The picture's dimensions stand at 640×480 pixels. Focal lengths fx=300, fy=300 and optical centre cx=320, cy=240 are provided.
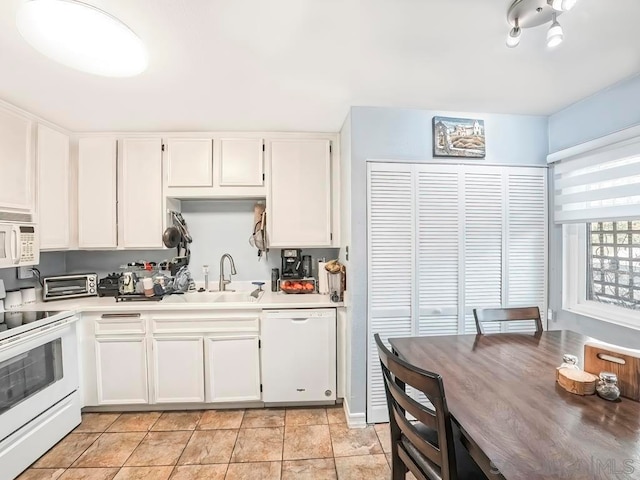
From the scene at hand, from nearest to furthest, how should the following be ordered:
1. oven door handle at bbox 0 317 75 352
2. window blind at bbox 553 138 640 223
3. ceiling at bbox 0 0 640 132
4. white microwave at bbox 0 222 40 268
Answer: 1. ceiling at bbox 0 0 640 132
2. oven door handle at bbox 0 317 75 352
3. window blind at bbox 553 138 640 223
4. white microwave at bbox 0 222 40 268

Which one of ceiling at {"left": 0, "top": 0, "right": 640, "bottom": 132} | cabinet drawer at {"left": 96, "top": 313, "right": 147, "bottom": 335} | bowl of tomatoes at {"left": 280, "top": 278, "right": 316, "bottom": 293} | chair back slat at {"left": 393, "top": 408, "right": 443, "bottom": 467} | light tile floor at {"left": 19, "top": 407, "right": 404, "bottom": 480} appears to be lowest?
light tile floor at {"left": 19, "top": 407, "right": 404, "bottom": 480}

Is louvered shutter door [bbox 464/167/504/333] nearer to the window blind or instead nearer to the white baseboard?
the window blind

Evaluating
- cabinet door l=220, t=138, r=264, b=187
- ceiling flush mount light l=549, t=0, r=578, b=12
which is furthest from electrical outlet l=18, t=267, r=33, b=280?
ceiling flush mount light l=549, t=0, r=578, b=12

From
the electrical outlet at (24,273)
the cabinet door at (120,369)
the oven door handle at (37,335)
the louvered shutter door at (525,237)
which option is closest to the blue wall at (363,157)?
the louvered shutter door at (525,237)

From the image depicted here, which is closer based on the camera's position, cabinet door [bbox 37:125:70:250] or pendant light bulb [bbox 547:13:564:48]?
pendant light bulb [bbox 547:13:564:48]

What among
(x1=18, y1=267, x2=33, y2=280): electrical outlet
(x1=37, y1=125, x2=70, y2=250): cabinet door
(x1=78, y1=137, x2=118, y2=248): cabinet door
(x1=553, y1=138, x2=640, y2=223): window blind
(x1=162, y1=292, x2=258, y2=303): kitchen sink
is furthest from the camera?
(x1=162, y1=292, x2=258, y2=303): kitchen sink

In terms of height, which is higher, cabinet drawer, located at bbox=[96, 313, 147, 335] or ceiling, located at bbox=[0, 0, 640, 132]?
ceiling, located at bbox=[0, 0, 640, 132]

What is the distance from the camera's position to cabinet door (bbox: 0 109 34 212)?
2.09 meters

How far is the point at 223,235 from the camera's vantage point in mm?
3084

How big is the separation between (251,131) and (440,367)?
2.38 meters

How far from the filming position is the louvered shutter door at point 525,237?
2447 millimetres

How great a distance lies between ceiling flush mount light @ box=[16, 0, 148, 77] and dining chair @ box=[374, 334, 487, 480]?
174 cm

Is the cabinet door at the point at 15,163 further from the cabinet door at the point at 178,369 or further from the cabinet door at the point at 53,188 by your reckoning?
the cabinet door at the point at 178,369

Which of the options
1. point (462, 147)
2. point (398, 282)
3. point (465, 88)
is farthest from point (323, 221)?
point (465, 88)
